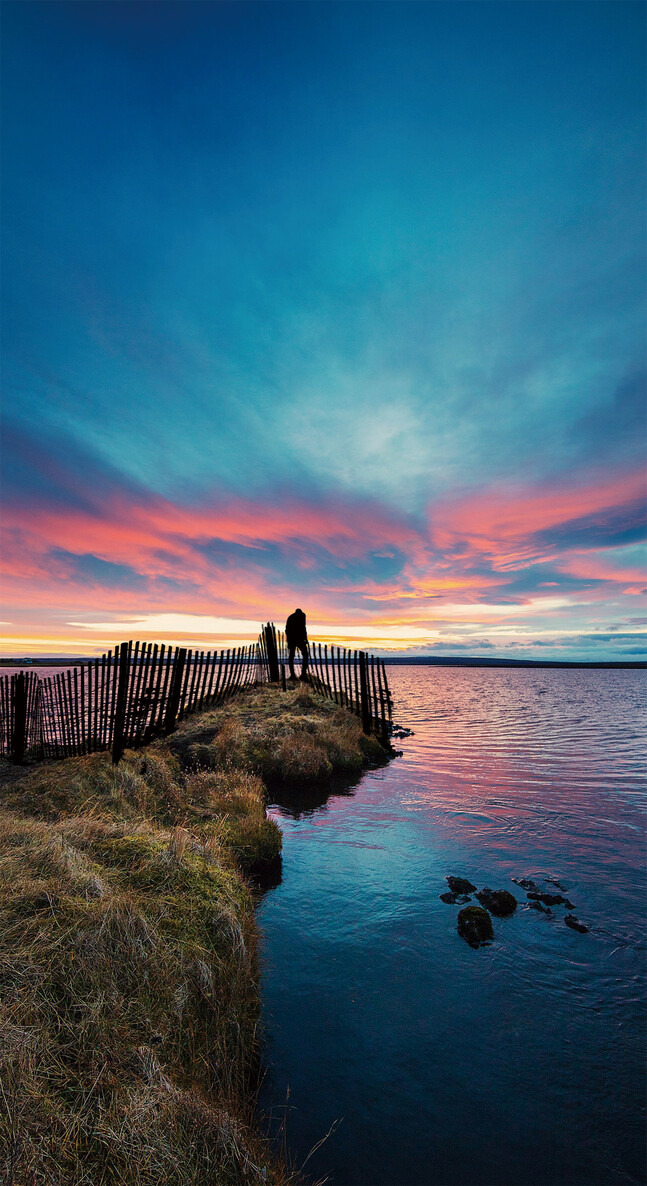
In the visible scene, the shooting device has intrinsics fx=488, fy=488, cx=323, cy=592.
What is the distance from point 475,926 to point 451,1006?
1298 millimetres

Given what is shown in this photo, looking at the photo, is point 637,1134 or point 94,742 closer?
point 637,1134

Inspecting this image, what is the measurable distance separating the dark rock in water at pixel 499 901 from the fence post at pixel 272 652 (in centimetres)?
1846

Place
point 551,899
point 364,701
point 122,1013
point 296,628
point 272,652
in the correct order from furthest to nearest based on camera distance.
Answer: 1. point 272,652
2. point 296,628
3. point 364,701
4. point 551,899
5. point 122,1013

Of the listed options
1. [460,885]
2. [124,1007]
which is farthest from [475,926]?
[124,1007]

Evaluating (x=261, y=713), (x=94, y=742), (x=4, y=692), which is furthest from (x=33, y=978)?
(x=261, y=713)

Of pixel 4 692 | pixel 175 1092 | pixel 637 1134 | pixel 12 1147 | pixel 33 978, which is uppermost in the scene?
pixel 4 692

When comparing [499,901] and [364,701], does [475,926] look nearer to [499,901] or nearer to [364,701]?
[499,901]

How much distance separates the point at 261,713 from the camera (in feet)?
56.2

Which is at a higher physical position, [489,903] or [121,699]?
[121,699]

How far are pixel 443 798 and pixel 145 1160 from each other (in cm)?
1017

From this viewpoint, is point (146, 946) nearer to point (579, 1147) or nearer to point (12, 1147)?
point (12, 1147)

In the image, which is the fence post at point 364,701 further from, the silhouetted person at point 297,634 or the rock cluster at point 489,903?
the rock cluster at point 489,903

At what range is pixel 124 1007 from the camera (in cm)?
333

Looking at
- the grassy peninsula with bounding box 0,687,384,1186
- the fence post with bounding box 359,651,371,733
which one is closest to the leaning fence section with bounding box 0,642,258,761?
the grassy peninsula with bounding box 0,687,384,1186
